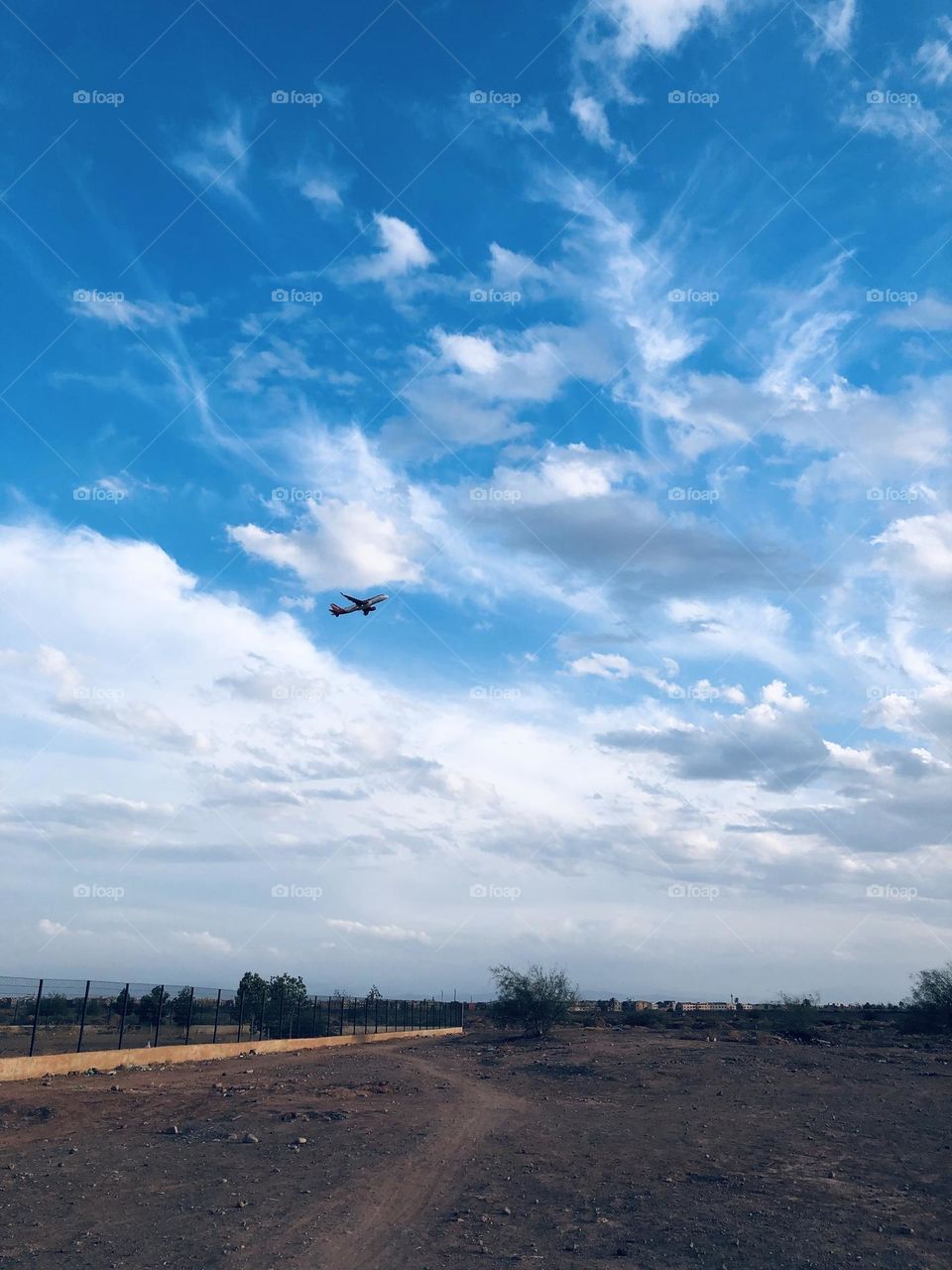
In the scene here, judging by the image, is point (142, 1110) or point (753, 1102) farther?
point (753, 1102)

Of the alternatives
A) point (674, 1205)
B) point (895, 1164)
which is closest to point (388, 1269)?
point (674, 1205)

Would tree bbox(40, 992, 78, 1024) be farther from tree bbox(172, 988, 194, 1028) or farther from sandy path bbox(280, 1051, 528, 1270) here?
sandy path bbox(280, 1051, 528, 1270)

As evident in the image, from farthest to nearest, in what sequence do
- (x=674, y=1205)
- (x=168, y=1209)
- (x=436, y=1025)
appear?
(x=436, y=1025)
(x=674, y=1205)
(x=168, y=1209)

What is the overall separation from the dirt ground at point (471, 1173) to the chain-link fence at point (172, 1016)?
3.48 meters

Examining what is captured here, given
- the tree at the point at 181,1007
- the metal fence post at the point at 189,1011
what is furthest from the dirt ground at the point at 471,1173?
the tree at the point at 181,1007

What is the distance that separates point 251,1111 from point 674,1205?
422 inches

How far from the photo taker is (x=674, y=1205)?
41.9 feet

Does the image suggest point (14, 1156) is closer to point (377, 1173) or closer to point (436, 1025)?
point (377, 1173)

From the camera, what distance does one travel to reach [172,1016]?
3594 centimetres

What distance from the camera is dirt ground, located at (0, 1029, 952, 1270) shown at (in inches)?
Result: 425

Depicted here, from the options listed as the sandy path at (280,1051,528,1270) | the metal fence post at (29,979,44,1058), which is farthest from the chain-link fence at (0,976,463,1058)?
the sandy path at (280,1051,528,1270)

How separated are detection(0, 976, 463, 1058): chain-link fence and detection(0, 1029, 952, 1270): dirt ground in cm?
348

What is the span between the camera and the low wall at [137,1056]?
24438 mm

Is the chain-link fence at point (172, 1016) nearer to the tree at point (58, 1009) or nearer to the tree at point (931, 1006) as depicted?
the tree at point (58, 1009)
